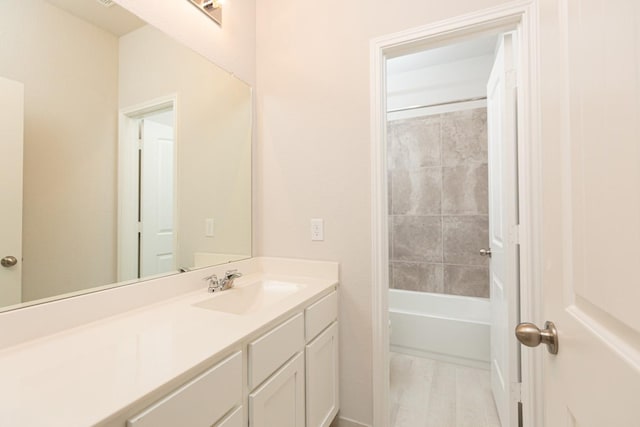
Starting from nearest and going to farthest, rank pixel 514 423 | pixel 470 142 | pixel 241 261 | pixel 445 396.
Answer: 1. pixel 514 423
2. pixel 241 261
3. pixel 445 396
4. pixel 470 142

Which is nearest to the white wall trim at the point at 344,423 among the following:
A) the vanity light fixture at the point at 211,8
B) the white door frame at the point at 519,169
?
the white door frame at the point at 519,169

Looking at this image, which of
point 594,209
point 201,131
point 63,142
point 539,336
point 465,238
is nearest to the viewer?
point 594,209

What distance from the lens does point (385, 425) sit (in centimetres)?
148

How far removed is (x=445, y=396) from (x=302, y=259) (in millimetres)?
1344

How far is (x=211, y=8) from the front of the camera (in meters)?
1.47

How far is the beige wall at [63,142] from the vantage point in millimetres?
869

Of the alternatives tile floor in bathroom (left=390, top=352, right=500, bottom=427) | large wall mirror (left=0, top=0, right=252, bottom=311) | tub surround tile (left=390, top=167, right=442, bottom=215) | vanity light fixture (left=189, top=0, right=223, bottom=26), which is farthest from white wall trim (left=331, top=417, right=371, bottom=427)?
vanity light fixture (left=189, top=0, right=223, bottom=26)

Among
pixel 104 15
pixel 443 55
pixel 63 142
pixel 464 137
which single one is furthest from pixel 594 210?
pixel 443 55

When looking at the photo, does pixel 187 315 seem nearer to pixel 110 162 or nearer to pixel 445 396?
pixel 110 162

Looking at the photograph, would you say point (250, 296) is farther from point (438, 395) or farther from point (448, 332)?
point (448, 332)

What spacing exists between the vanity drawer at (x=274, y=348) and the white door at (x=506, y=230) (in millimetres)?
1048

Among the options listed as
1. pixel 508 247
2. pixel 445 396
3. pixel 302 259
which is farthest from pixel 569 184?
pixel 445 396

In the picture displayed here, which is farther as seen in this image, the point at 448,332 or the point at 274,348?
the point at 448,332

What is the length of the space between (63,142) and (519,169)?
6.02 feet
